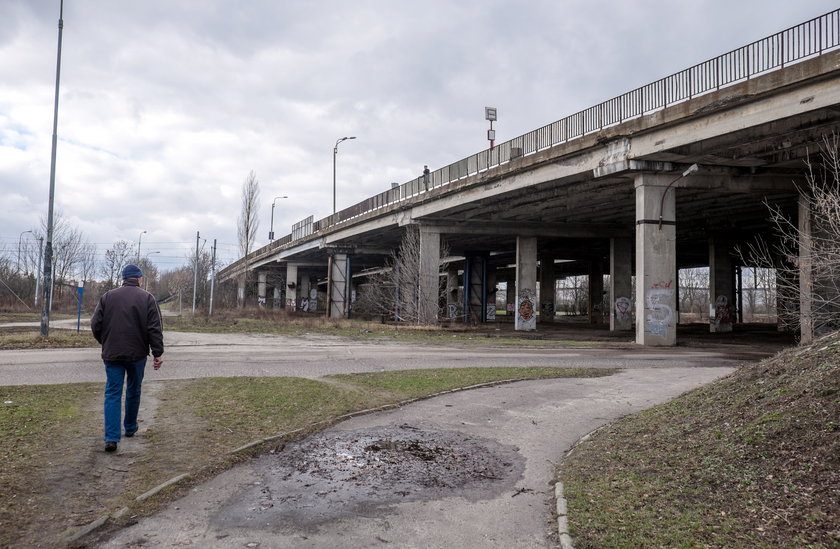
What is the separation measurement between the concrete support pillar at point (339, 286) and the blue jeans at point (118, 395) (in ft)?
148

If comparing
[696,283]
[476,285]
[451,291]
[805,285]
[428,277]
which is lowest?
[805,285]

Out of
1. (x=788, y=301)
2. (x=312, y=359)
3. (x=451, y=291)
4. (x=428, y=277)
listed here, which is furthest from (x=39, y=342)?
(x=451, y=291)

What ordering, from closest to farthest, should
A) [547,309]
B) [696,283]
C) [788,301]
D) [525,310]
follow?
[788,301]
[525,310]
[547,309]
[696,283]

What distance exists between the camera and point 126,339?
621 centimetres

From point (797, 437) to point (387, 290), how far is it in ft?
145

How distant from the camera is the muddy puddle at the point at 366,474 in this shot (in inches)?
182

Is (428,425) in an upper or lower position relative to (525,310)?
lower

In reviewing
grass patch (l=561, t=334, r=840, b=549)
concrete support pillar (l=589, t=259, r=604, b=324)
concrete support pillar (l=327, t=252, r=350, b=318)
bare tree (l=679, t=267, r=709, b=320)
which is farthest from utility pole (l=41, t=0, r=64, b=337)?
bare tree (l=679, t=267, r=709, b=320)

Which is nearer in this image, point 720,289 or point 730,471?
point 730,471

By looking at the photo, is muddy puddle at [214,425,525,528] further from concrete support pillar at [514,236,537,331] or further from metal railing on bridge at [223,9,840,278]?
concrete support pillar at [514,236,537,331]

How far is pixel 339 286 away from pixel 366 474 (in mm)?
47008

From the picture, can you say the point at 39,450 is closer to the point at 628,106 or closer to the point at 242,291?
the point at 628,106

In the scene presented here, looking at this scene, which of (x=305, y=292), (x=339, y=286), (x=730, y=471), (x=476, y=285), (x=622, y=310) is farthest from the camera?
(x=305, y=292)

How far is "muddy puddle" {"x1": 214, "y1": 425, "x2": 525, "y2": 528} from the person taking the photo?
15.2 feet
